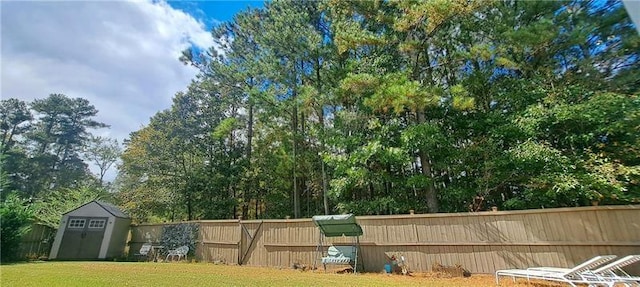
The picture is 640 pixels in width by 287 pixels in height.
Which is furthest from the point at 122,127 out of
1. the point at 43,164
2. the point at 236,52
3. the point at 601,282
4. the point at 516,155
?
the point at 601,282

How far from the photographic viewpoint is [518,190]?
924cm

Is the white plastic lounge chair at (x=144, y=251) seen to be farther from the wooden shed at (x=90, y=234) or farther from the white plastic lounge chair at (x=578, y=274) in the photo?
the white plastic lounge chair at (x=578, y=274)

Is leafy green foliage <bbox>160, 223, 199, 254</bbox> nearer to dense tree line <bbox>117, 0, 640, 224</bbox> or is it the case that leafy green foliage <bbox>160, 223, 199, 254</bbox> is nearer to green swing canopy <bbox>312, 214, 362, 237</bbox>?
dense tree line <bbox>117, 0, 640, 224</bbox>

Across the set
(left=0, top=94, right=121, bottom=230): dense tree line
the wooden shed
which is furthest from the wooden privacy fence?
Answer: (left=0, top=94, right=121, bottom=230): dense tree line

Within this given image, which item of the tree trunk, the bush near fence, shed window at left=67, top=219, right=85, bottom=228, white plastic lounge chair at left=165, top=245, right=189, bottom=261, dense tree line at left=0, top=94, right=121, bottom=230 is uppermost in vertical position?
dense tree line at left=0, top=94, right=121, bottom=230

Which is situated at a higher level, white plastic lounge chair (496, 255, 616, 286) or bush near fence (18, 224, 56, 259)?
bush near fence (18, 224, 56, 259)

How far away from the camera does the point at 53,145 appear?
27578 mm

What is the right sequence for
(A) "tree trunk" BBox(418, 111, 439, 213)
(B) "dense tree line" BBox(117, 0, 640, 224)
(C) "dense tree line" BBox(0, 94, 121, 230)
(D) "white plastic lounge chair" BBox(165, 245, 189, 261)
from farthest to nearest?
(C) "dense tree line" BBox(0, 94, 121, 230), (D) "white plastic lounge chair" BBox(165, 245, 189, 261), (A) "tree trunk" BBox(418, 111, 439, 213), (B) "dense tree line" BBox(117, 0, 640, 224)

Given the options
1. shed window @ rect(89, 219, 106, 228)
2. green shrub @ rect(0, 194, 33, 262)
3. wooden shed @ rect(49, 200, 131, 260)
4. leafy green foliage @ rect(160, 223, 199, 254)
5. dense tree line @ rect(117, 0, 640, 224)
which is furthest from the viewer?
shed window @ rect(89, 219, 106, 228)

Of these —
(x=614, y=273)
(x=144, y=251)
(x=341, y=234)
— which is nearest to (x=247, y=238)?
(x=341, y=234)

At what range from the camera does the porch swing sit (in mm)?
7793

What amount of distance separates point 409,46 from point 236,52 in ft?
29.9

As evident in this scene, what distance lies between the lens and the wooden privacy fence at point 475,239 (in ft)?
19.0

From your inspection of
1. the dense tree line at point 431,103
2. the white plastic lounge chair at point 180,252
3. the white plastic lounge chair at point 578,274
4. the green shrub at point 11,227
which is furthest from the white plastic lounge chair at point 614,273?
the green shrub at point 11,227
